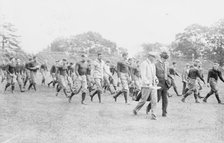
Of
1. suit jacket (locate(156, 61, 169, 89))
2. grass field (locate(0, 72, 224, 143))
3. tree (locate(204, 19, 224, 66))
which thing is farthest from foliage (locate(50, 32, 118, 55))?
suit jacket (locate(156, 61, 169, 89))

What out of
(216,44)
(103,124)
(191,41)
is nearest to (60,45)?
(191,41)

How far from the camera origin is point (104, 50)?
80938 mm

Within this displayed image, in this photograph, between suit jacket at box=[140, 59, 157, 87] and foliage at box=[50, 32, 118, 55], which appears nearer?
suit jacket at box=[140, 59, 157, 87]

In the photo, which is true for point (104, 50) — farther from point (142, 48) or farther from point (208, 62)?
point (208, 62)

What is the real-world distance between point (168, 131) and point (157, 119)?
1.84 metres

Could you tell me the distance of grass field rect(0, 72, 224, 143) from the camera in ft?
26.7

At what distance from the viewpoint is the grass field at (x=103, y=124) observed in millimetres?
8141

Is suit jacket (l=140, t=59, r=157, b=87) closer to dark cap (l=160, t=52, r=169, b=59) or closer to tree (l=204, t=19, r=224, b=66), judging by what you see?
dark cap (l=160, t=52, r=169, b=59)

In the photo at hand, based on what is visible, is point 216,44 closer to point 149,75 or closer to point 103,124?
point 149,75

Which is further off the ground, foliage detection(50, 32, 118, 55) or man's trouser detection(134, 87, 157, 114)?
foliage detection(50, 32, 118, 55)

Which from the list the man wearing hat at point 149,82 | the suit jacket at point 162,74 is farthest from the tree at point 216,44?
the man wearing hat at point 149,82

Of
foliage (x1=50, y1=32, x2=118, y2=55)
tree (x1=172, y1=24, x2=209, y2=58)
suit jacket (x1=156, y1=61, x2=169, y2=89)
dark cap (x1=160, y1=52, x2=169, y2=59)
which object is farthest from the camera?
foliage (x1=50, y1=32, x2=118, y2=55)

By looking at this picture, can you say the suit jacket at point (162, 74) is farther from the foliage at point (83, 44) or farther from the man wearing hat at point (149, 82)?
the foliage at point (83, 44)

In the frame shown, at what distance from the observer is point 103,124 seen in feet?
32.7
